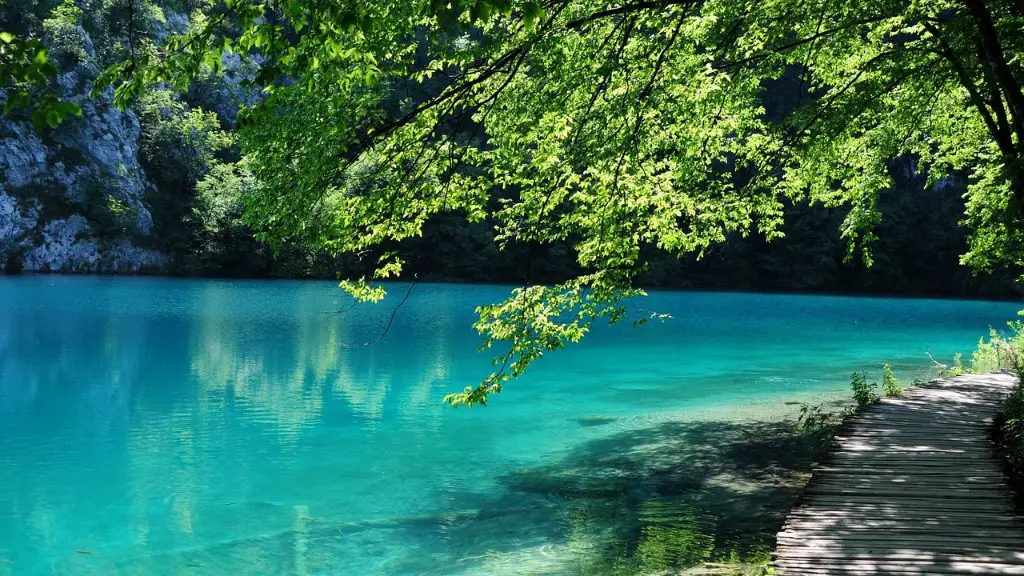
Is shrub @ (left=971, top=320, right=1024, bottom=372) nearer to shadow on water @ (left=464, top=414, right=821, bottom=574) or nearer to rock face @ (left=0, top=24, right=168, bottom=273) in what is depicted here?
shadow on water @ (left=464, top=414, right=821, bottom=574)

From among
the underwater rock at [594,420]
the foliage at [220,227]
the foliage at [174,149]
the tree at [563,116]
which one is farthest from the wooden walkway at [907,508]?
the foliage at [174,149]

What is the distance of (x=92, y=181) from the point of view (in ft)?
181

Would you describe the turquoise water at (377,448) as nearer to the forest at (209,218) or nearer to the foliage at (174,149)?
the forest at (209,218)

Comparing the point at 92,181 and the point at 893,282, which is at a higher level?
the point at 92,181

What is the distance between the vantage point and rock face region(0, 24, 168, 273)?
170 feet

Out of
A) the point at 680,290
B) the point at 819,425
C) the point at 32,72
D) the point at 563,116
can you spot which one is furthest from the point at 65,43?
the point at 32,72

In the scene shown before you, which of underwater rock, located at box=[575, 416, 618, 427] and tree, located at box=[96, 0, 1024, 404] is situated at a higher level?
tree, located at box=[96, 0, 1024, 404]

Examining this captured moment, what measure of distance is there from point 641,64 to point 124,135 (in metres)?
59.8

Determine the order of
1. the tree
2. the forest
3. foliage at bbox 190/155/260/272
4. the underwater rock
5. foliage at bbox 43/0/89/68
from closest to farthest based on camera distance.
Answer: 1. the tree
2. the underwater rock
3. the forest
4. foliage at bbox 43/0/89/68
5. foliage at bbox 190/155/260/272

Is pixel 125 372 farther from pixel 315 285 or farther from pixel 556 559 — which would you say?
pixel 315 285

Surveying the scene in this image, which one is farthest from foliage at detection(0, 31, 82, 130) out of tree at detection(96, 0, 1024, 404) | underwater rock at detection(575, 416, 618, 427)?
underwater rock at detection(575, 416, 618, 427)

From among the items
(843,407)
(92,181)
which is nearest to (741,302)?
(843,407)

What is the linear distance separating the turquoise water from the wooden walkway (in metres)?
1.18

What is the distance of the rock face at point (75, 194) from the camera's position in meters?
51.7
